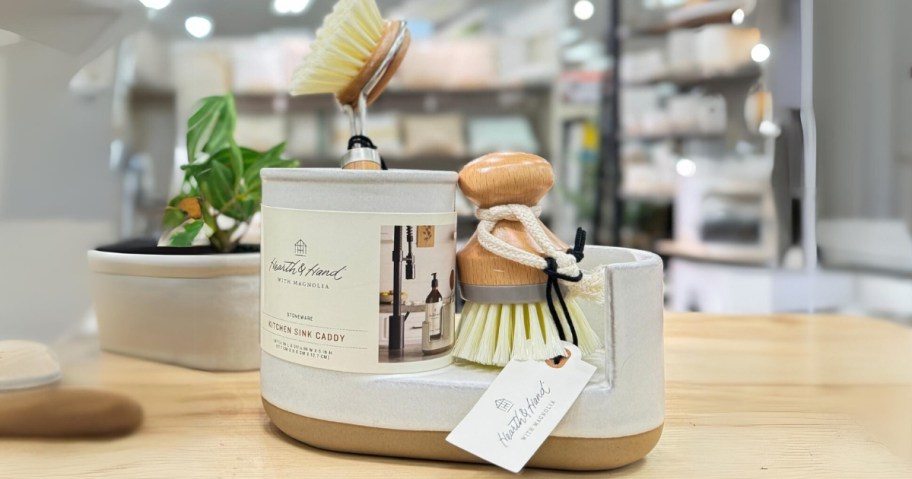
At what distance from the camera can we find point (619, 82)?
2.13 m

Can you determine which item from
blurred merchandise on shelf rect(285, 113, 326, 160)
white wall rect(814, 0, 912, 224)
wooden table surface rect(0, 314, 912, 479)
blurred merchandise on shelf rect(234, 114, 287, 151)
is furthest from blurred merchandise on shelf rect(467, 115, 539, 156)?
wooden table surface rect(0, 314, 912, 479)

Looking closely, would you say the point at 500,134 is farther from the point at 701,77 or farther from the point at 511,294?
the point at 511,294

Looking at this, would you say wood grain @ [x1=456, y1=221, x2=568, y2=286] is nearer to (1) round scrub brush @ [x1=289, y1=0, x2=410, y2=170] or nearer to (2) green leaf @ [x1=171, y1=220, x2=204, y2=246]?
(1) round scrub brush @ [x1=289, y1=0, x2=410, y2=170]

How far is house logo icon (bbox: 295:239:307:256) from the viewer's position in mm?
350

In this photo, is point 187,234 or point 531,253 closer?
point 531,253

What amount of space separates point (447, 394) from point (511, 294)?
0.07 metres

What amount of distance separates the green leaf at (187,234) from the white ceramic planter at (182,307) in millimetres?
16

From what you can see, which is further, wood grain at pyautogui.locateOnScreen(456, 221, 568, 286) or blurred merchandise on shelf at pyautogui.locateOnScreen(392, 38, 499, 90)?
blurred merchandise on shelf at pyautogui.locateOnScreen(392, 38, 499, 90)

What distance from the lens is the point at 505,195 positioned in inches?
14.3

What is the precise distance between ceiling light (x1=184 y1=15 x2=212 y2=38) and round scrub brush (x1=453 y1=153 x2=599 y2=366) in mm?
1687

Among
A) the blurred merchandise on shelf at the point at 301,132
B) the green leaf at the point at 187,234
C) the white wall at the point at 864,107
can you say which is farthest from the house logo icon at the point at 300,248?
the blurred merchandise on shelf at the point at 301,132

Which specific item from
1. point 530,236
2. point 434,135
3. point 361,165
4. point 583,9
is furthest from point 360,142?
point 583,9

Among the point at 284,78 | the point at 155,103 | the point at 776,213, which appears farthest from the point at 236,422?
the point at 284,78

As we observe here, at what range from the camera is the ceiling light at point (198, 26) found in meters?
1.76
